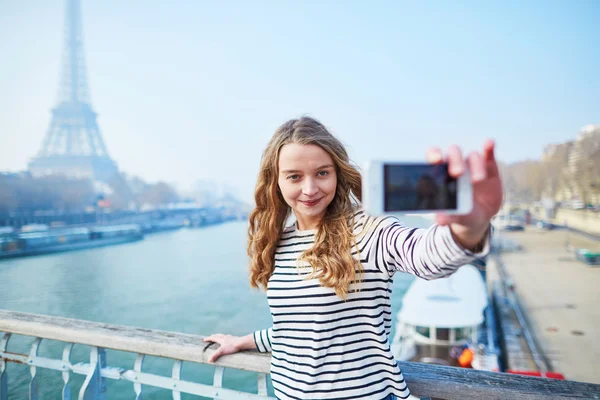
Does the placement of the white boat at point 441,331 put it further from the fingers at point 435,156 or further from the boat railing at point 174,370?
the fingers at point 435,156

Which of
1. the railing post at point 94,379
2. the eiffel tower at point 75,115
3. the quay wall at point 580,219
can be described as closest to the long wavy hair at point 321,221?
the railing post at point 94,379

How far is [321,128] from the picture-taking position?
958 mm

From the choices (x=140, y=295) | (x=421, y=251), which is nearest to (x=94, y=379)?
(x=421, y=251)

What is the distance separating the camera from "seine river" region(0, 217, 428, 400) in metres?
3.22

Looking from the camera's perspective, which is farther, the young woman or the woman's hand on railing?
the woman's hand on railing

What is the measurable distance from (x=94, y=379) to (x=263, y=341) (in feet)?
2.38

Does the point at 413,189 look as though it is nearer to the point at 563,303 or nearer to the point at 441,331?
the point at 441,331

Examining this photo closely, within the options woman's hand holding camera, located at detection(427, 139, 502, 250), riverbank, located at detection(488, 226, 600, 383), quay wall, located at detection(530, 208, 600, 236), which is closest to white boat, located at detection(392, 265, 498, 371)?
riverbank, located at detection(488, 226, 600, 383)

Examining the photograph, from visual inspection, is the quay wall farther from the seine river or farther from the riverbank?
the seine river

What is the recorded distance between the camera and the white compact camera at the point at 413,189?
19.5 inches

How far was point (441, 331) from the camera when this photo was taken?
8.52m

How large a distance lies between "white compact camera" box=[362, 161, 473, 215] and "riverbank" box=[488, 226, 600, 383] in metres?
9.03

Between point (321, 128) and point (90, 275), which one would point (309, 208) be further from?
point (90, 275)

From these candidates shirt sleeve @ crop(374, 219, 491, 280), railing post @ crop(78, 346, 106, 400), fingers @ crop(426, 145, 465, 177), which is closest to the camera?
fingers @ crop(426, 145, 465, 177)
